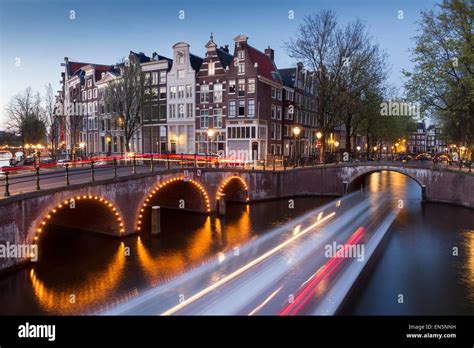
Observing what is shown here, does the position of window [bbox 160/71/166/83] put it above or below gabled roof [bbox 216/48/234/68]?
below

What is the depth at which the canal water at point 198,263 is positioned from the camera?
14344mm

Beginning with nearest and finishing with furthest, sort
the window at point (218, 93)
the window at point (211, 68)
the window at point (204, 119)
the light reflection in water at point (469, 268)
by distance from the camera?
1. the light reflection in water at point (469, 268)
2. the window at point (218, 93)
3. the window at point (211, 68)
4. the window at point (204, 119)

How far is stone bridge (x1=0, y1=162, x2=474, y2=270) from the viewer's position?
16.5 meters

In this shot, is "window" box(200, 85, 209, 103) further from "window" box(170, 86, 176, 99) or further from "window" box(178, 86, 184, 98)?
"window" box(170, 86, 176, 99)

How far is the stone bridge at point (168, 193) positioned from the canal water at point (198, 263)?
4.06ft

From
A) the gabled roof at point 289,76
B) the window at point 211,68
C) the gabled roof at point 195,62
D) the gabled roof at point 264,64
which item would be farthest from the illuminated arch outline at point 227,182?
the gabled roof at point 289,76

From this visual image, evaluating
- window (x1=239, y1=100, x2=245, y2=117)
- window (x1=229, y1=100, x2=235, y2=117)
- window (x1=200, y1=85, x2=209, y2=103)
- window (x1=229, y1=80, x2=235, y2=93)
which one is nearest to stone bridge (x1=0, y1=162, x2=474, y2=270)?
window (x1=239, y1=100, x2=245, y2=117)

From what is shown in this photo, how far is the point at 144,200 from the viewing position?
23.5 metres

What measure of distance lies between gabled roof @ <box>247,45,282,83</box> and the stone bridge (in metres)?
15.1

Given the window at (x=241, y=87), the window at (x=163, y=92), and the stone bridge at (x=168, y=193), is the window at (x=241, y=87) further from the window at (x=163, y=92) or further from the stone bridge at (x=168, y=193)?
the stone bridge at (x=168, y=193)

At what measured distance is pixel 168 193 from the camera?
31.8 m

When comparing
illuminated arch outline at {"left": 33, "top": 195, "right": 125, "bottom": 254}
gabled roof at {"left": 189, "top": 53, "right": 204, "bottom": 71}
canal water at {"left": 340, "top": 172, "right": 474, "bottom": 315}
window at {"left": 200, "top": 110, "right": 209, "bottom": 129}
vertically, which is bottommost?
canal water at {"left": 340, "top": 172, "right": 474, "bottom": 315}

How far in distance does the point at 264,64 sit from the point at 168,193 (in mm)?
24849
